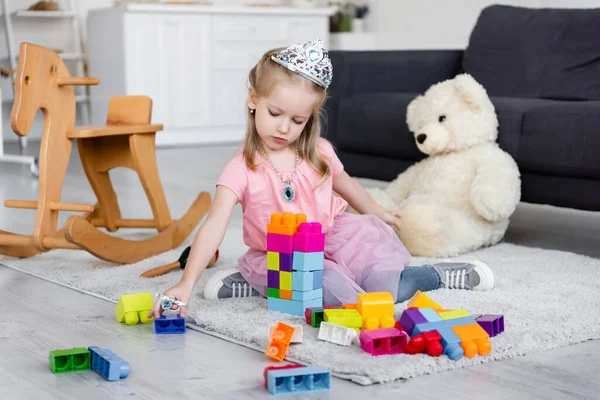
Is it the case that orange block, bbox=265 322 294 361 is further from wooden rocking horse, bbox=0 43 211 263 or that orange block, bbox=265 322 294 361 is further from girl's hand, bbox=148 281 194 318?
wooden rocking horse, bbox=0 43 211 263

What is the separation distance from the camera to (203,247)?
150 cm

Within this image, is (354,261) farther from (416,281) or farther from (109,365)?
(109,365)

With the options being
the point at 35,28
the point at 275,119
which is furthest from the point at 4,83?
the point at 275,119

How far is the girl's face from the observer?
1538mm

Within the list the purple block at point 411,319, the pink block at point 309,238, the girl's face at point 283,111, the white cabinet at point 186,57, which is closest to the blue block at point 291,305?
the pink block at point 309,238

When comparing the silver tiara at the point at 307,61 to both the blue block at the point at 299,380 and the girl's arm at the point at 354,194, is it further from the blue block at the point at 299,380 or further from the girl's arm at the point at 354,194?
the blue block at the point at 299,380

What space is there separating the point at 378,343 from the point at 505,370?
0.20 meters

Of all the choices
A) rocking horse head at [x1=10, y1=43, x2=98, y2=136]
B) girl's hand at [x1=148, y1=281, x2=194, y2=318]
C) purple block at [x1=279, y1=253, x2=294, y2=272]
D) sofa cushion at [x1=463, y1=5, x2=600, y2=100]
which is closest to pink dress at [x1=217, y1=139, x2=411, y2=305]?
purple block at [x1=279, y1=253, x2=294, y2=272]

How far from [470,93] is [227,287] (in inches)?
38.2

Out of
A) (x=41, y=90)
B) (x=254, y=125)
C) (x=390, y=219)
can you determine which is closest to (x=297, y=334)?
(x=254, y=125)

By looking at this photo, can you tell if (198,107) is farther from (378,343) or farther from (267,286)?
(378,343)

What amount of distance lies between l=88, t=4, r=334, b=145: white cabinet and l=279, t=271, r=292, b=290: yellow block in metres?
3.58

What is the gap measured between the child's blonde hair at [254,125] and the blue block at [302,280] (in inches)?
10.5

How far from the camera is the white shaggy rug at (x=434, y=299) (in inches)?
48.8
